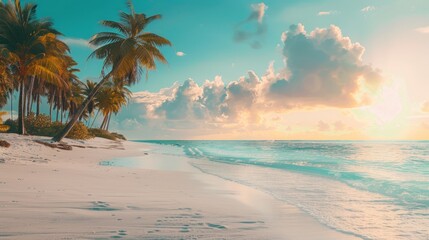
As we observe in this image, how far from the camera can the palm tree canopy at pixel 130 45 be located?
995 inches

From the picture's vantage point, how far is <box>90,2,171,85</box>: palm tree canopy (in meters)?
25.3

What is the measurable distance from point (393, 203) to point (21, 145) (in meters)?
18.1

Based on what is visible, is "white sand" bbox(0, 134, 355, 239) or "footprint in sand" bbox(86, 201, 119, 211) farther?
"footprint in sand" bbox(86, 201, 119, 211)

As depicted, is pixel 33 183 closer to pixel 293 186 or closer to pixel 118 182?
pixel 118 182

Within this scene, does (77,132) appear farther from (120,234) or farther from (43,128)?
(120,234)

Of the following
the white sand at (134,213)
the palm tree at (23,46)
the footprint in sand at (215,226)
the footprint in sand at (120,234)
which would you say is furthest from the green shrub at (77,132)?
the footprint in sand at (120,234)

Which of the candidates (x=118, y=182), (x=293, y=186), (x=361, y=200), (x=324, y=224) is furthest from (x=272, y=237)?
(x=293, y=186)

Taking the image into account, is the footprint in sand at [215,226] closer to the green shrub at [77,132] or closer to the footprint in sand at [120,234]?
the footprint in sand at [120,234]

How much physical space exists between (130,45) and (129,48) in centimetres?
26

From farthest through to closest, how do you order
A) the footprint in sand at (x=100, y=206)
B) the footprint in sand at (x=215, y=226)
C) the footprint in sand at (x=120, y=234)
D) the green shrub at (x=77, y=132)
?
the green shrub at (x=77, y=132) → the footprint in sand at (x=100, y=206) → the footprint in sand at (x=215, y=226) → the footprint in sand at (x=120, y=234)

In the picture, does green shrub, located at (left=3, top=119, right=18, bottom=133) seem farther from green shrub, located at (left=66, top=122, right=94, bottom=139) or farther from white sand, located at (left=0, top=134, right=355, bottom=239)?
white sand, located at (left=0, top=134, right=355, bottom=239)

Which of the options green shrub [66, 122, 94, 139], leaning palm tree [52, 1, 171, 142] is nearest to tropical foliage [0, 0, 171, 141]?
leaning palm tree [52, 1, 171, 142]

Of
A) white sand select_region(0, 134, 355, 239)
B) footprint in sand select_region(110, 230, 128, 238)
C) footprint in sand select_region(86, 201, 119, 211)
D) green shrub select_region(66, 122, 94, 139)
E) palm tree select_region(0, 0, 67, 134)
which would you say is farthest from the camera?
green shrub select_region(66, 122, 94, 139)

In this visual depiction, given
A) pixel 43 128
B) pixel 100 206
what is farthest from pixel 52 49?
pixel 100 206
